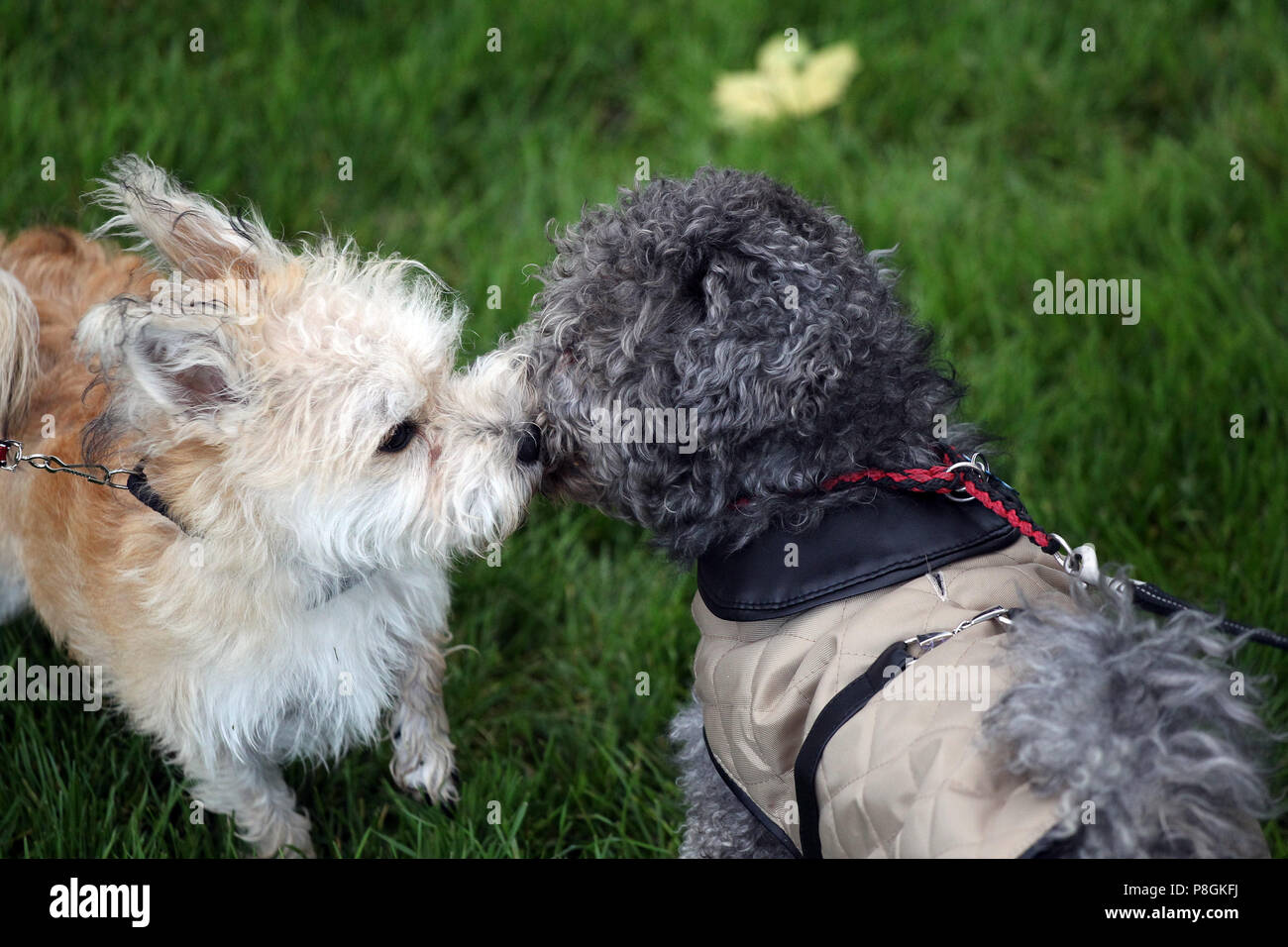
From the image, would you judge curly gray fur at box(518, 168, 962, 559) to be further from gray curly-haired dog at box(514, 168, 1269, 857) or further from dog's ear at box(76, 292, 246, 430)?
dog's ear at box(76, 292, 246, 430)

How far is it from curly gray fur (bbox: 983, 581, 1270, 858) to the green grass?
44.9 inches

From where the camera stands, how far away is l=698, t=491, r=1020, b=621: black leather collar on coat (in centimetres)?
259

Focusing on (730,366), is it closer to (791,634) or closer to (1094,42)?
(791,634)

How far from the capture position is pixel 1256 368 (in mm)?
4441

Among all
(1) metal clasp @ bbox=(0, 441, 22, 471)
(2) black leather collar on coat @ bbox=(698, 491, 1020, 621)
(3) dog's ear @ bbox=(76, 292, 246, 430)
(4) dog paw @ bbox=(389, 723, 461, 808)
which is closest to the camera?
(3) dog's ear @ bbox=(76, 292, 246, 430)

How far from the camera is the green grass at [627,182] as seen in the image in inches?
141

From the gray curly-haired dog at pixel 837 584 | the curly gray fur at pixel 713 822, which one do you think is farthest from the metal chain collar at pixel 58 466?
the curly gray fur at pixel 713 822

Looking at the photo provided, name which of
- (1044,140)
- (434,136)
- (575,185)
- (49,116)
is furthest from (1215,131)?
(49,116)

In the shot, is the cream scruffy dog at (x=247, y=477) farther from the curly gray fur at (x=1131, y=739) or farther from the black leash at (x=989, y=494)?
the curly gray fur at (x=1131, y=739)

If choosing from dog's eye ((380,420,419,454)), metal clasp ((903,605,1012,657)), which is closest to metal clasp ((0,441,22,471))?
dog's eye ((380,420,419,454))

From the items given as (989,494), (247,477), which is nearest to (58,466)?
(247,477)

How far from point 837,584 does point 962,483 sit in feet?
1.46

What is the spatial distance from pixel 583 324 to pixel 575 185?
275 cm

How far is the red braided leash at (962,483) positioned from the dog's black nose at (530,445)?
767 mm
